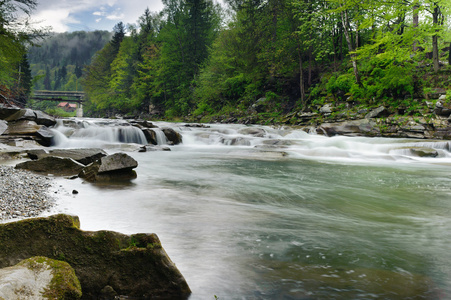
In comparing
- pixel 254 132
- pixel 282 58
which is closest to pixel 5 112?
pixel 254 132

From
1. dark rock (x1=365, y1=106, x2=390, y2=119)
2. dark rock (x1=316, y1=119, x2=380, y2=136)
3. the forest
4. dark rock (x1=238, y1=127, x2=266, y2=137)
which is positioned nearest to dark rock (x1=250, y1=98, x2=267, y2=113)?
the forest

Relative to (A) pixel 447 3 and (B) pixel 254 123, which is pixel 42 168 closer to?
(A) pixel 447 3

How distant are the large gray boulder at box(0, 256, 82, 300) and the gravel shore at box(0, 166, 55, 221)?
84.0 inches

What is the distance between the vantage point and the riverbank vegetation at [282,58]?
1686 cm

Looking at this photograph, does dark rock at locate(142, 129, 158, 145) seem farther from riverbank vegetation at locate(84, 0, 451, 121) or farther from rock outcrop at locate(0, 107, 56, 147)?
riverbank vegetation at locate(84, 0, 451, 121)

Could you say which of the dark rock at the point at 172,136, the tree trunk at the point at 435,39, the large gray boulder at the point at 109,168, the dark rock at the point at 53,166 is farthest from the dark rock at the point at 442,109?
the dark rock at the point at 53,166

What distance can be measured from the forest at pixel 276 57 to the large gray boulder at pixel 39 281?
17490 millimetres

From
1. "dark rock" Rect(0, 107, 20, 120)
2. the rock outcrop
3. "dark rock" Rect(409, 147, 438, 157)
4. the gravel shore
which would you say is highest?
"dark rock" Rect(0, 107, 20, 120)

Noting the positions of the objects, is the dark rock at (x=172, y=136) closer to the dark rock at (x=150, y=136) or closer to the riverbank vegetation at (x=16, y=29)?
the dark rock at (x=150, y=136)

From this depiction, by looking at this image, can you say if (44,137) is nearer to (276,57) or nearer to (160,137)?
(160,137)

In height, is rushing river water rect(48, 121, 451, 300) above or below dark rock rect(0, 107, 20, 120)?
below

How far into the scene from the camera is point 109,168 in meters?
6.76

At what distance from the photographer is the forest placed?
16.7 m

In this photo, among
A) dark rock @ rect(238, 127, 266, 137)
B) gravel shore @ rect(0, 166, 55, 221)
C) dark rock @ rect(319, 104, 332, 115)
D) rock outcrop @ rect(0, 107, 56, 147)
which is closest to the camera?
gravel shore @ rect(0, 166, 55, 221)
